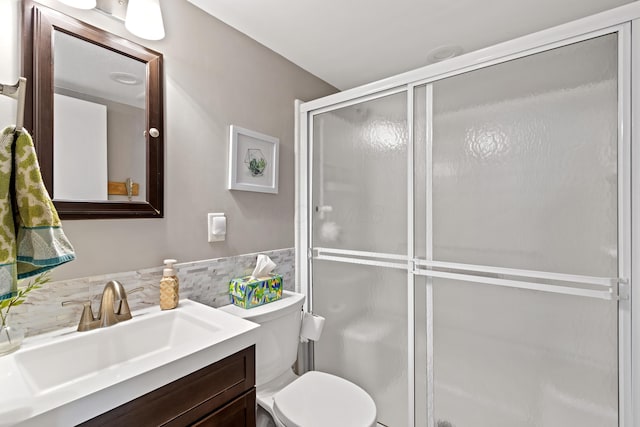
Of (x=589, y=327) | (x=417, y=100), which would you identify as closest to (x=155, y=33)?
(x=417, y=100)

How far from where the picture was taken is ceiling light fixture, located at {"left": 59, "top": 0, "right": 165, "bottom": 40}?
1118 mm

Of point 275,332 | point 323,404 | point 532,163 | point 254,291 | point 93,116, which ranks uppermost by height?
point 93,116

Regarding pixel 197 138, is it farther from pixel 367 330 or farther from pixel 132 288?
pixel 367 330

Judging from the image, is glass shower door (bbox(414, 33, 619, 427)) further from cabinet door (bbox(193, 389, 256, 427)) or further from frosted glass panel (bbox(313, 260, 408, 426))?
cabinet door (bbox(193, 389, 256, 427))

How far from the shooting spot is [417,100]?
4.90ft

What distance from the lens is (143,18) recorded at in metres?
1.13

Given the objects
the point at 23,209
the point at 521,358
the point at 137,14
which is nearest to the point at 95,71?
the point at 137,14

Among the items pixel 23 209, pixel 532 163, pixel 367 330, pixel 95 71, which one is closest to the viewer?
pixel 23 209

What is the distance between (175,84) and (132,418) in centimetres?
119

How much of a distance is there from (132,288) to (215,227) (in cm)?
40

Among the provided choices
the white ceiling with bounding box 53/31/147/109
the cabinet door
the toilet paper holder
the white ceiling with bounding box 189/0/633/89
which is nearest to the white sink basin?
the cabinet door

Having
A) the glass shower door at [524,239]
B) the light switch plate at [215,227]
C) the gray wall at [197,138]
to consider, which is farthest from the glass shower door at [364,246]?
the light switch plate at [215,227]

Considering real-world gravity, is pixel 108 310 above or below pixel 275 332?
above

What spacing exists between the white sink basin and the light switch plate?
30 centimetres
